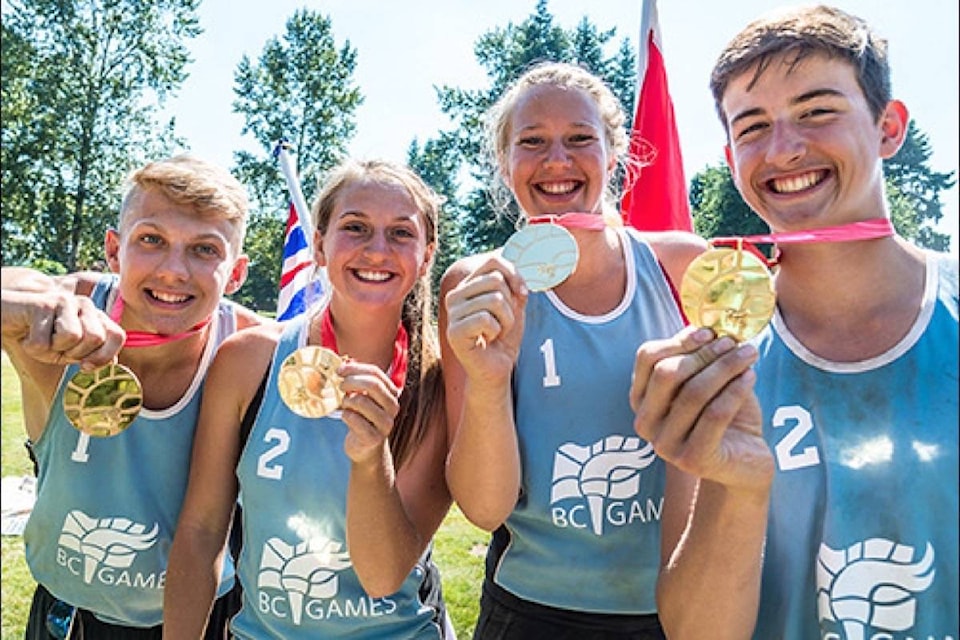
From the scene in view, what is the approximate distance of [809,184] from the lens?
58.3 inches

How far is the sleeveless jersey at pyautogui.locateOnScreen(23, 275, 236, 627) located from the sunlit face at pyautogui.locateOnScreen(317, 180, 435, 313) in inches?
25.3

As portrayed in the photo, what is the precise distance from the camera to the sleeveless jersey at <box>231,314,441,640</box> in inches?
81.4

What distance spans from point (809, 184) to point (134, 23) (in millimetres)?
2495

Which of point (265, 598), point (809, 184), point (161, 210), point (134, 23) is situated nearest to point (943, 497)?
point (809, 184)

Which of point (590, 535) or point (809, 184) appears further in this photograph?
point (590, 535)

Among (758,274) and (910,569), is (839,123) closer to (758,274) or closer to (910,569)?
(758,274)

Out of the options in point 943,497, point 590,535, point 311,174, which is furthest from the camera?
point 311,174

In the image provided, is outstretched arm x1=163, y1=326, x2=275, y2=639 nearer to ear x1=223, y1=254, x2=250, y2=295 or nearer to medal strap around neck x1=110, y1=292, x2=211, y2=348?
medal strap around neck x1=110, y1=292, x2=211, y2=348

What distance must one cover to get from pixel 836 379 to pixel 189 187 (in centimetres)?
195

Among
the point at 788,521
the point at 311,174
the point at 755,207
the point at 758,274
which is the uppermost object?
the point at 311,174

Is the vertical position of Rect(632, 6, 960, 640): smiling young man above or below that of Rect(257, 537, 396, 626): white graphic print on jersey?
above

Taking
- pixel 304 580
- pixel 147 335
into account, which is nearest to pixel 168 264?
pixel 147 335

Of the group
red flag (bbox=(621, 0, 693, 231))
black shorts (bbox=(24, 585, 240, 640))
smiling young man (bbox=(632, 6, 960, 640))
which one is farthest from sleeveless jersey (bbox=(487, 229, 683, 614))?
red flag (bbox=(621, 0, 693, 231))

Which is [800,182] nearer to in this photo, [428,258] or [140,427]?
[428,258]
